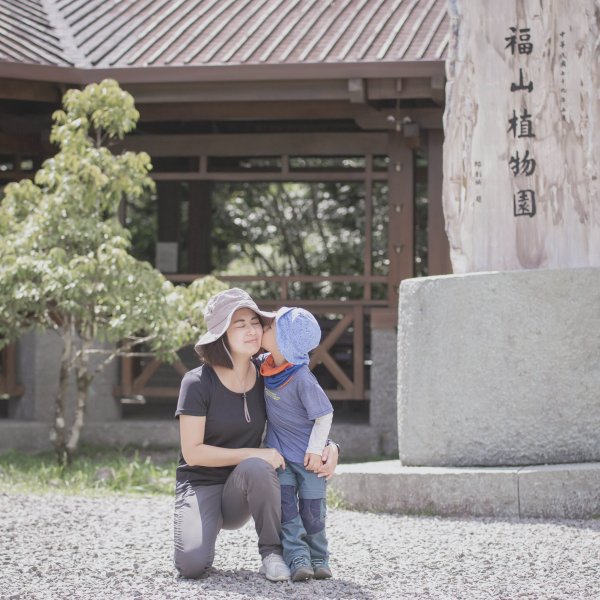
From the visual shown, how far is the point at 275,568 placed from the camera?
4.16m

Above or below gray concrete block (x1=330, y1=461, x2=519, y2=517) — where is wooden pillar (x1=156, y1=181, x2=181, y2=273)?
above

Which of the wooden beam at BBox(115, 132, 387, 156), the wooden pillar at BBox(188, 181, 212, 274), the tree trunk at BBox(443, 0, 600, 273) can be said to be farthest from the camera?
the wooden pillar at BBox(188, 181, 212, 274)

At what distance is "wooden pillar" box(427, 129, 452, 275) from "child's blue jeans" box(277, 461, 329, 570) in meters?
4.96

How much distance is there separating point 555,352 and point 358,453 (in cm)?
349

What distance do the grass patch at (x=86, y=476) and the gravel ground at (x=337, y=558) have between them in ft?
2.86

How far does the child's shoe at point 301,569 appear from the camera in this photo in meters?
4.14

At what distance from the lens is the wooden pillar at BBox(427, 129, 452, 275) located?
9016 millimetres

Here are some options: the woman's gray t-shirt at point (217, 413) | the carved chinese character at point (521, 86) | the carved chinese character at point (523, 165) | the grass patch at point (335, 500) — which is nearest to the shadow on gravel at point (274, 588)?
the woman's gray t-shirt at point (217, 413)

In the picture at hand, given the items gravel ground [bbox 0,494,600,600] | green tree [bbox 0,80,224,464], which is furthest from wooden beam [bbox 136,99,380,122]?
gravel ground [bbox 0,494,600,600]

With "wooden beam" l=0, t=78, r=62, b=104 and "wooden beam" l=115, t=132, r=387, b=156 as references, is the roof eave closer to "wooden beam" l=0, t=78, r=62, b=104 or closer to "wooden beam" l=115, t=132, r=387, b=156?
"wooden beam" l=0, t=78, r=62, b=104

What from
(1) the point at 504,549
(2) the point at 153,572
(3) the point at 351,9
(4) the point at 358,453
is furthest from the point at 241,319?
(3) the point at 351,9

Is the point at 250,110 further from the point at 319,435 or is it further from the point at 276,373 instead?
the point at 319,435

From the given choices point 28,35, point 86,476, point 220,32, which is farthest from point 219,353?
point 28,35

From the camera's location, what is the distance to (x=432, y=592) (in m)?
4.12
